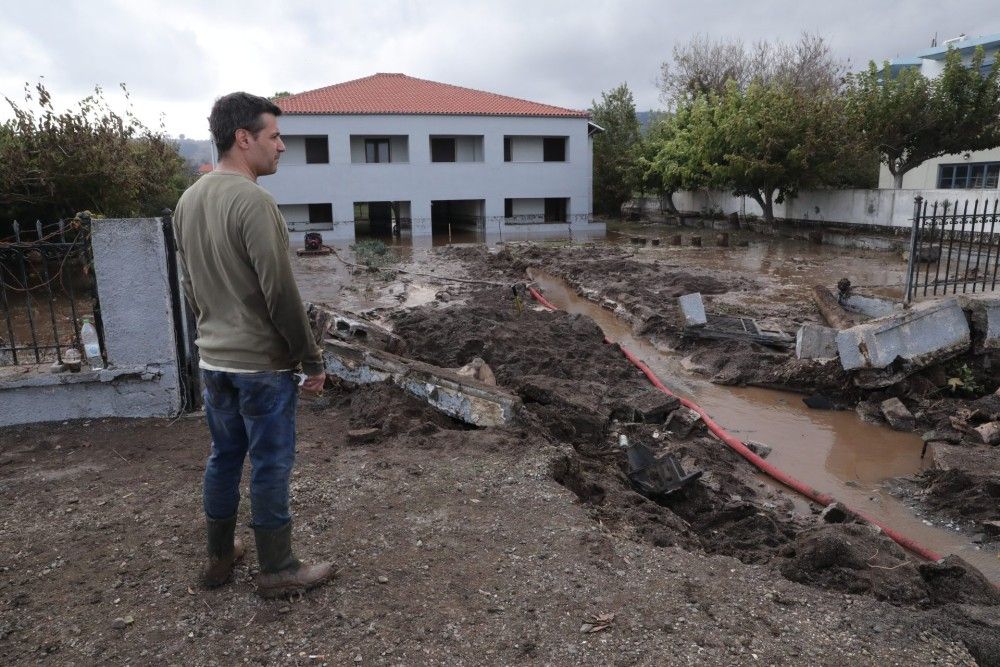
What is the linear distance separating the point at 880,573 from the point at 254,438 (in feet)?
10.9

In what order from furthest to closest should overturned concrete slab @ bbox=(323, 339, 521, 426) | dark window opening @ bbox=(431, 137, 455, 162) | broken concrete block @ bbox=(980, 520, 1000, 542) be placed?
dark window opening @ bbox=(431, 137, 455, 162)
overturned concrete slab @ bbox=(323, 339, 521, 426)
broken concrete block @ bbox=(980, 520, 1000, 542)

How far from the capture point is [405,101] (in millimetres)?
33000

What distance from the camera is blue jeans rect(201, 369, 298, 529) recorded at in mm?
2906

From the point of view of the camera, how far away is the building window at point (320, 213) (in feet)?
108

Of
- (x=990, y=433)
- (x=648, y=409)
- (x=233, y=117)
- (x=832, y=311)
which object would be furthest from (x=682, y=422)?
(x=832, y=311)

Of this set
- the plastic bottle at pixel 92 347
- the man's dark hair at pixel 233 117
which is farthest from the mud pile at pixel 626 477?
the plastic bottle at pixel 92 347

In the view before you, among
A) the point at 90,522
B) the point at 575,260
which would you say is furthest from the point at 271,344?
the point at 575,260

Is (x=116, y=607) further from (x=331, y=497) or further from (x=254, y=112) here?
(x=254, y=112)

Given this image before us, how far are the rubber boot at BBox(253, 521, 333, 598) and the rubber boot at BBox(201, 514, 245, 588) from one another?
157 millimetres

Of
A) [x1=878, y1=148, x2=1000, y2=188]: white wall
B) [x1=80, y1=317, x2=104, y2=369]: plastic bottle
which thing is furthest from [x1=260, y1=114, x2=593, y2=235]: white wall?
[x1=80, y1=317, x2=104, y2=369]: plastic bottle

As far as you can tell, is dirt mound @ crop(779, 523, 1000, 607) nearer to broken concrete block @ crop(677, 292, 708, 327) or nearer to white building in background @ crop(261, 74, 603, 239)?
broken concrete block @ crop(677, 292, 708, 327)

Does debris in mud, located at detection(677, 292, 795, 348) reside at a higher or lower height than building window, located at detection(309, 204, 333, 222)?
lower

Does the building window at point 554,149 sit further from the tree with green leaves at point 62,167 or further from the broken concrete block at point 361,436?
the broken concrete block at point 361,436

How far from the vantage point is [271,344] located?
2926 mm
